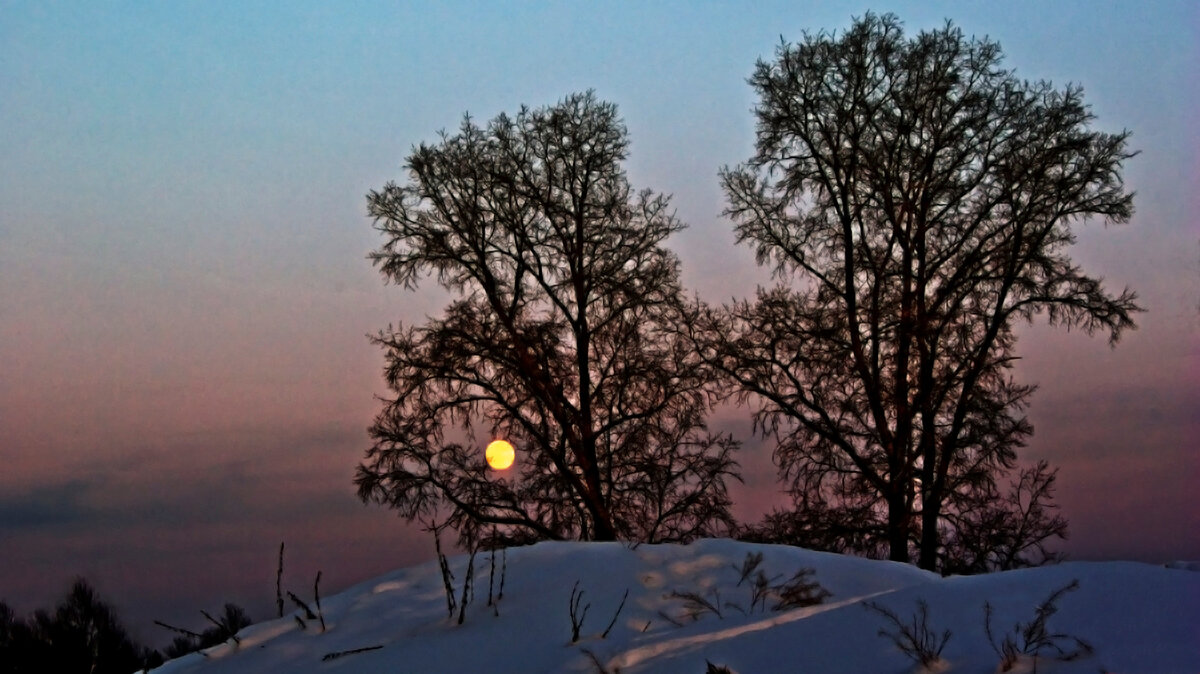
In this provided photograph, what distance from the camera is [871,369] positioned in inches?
696

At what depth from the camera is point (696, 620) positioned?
8.18 m

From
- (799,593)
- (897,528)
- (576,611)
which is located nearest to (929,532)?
(897,528)

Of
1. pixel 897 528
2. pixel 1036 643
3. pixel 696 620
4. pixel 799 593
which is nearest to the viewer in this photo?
pixel 1036 643

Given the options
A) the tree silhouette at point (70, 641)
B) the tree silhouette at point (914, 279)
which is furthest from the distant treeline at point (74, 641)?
the tree silhouette at point (914, 279)

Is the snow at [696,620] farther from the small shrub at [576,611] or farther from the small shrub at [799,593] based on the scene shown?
the small shrub at [799,593]

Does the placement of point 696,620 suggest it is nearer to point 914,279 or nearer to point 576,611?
point 576,611

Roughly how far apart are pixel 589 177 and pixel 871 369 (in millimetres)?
5842

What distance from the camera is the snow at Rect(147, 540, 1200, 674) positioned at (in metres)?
6.61

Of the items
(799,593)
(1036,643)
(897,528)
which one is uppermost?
(897,528)

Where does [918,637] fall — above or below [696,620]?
below

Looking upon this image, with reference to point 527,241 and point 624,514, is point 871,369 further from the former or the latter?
point 527,241

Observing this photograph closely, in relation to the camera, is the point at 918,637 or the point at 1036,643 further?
the point at 918,637

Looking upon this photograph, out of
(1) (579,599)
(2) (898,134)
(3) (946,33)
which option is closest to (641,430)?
(2) (898,134)

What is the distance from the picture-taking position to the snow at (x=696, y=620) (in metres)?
6.61
